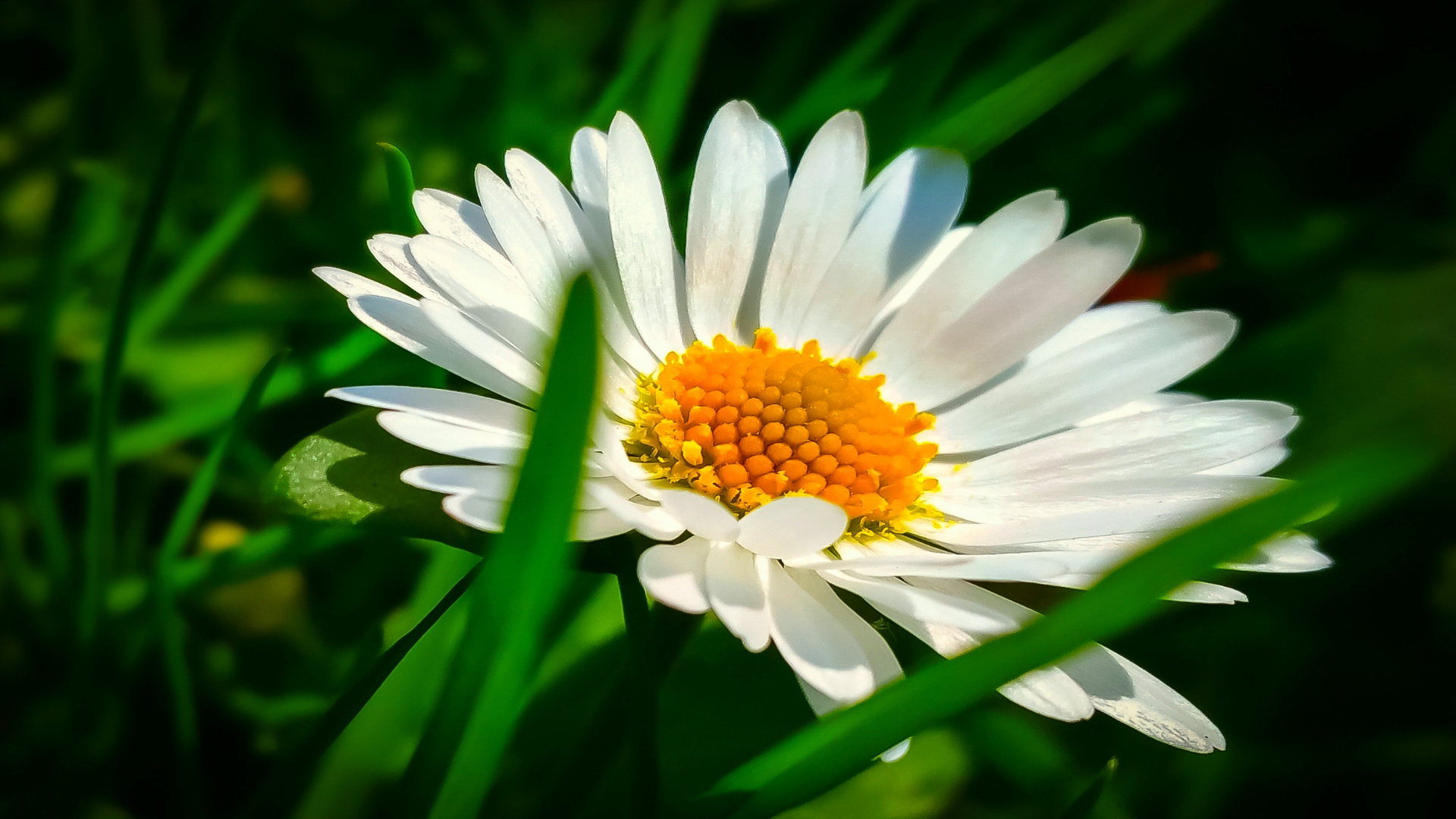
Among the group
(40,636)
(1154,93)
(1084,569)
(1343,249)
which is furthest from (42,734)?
(1343,249)

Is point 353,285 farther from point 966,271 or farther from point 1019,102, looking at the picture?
point 1019,102

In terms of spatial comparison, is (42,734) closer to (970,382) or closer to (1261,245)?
(970,382)

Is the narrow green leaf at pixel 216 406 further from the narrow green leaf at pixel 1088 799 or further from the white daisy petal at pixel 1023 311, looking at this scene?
the narrow green leaf at pixel 1088 799

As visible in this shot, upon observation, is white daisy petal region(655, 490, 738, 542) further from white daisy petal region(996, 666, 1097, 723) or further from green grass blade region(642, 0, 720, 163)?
green grass blade region(642, 0, 720, 163)

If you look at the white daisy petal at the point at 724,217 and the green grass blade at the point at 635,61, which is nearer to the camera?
the white daisy petal at the point at 724,217

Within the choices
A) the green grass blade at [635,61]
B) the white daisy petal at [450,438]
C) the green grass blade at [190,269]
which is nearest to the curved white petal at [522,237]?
the white daisy petal at [450,438]

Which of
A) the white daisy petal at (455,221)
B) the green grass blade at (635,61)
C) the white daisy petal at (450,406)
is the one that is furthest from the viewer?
the green grass blade at (635,61)

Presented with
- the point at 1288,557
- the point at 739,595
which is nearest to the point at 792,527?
the point at 739,595
